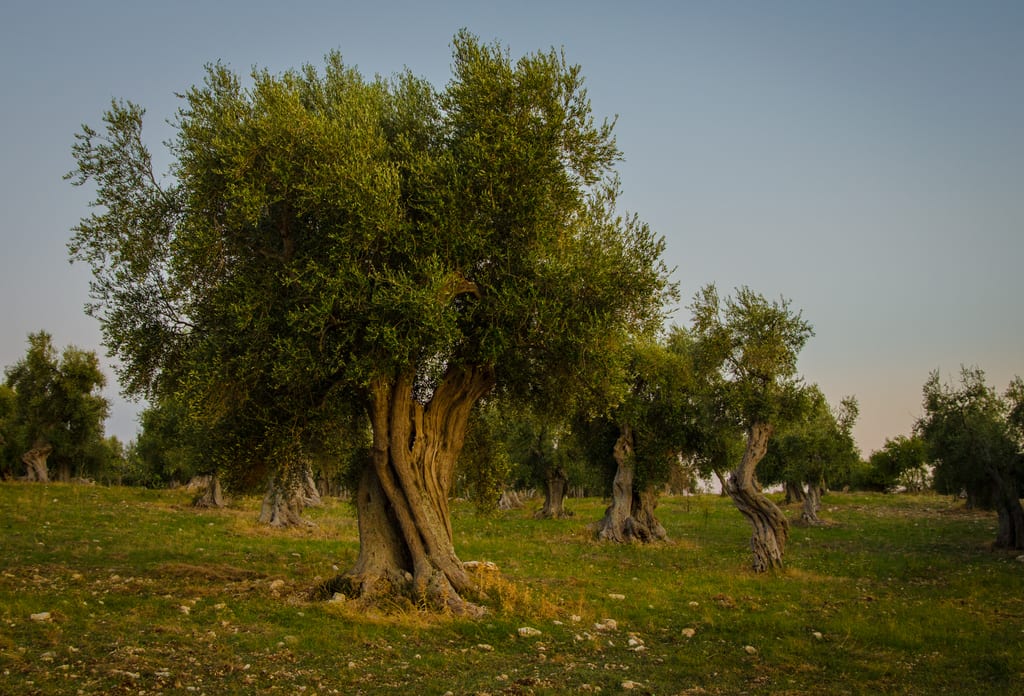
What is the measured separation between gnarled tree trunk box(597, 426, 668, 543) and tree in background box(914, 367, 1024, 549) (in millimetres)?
14865

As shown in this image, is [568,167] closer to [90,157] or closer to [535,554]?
[90,157]

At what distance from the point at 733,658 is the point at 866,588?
12.0 meters

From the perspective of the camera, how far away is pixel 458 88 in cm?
1948

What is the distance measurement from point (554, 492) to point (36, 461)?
4266cm

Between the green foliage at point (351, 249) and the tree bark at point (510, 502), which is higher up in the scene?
the green foliage at point (351, 249)

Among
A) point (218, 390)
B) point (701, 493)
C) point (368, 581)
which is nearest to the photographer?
point (218, 390)

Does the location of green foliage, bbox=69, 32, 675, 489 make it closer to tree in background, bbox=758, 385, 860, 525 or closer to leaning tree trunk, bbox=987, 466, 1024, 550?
leaning tree trunk, bbox=987, 466, 1024, 550

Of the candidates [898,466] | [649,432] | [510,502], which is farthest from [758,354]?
[898,466]

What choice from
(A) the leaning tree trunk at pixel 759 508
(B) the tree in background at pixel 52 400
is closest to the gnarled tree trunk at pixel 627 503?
(A) the leaning tree trunk at pixel 759 508

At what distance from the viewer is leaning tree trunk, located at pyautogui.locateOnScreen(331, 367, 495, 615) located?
18406 mm

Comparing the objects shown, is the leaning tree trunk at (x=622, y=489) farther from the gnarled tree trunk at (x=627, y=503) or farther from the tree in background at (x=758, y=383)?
the tree in background at (x=758, y=383)

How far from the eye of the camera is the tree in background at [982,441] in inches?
1379

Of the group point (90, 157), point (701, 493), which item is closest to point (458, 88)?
point (90, 157)

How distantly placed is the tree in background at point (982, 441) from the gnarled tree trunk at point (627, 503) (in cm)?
1486
